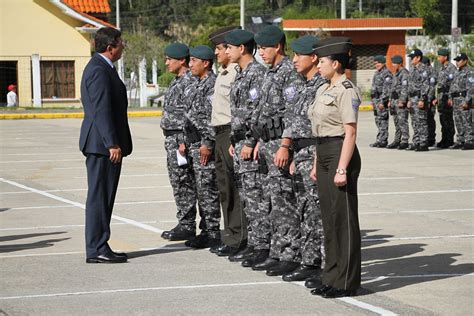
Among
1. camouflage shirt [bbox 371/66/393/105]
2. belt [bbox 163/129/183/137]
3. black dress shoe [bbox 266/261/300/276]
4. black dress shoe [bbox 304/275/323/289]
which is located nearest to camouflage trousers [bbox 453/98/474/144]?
camouflage shirt [bbox 371/66/393/105]

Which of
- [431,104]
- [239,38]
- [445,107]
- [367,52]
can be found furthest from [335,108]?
[367,52]

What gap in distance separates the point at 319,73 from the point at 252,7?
76427 mm

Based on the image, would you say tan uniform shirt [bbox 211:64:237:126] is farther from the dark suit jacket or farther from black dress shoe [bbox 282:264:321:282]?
black dress shoe [bbox 282:264:321:282]

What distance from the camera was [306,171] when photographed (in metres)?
8.50

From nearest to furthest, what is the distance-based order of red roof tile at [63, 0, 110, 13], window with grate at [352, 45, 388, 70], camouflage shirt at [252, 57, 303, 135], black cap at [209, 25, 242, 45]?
camouflage shirt at [252, 57, 303, 135] < black cap at [209, 25, 242, 45] < window with grate at [352, 45, 388, 70] < red roof tile at [63, 0, 110, 13]

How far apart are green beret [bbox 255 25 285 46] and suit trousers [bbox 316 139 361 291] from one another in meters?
1.42

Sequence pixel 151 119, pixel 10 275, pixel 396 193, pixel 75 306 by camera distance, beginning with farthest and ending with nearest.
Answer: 1. pixel 151 119
2. pixel 396 193
3. pixel 10 275
4. pixel 75 306

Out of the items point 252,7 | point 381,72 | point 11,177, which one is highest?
point 252,7

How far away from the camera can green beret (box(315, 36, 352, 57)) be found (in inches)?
316

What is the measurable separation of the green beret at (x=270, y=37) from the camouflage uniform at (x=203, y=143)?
1564 millimetres

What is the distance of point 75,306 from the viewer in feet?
26.1

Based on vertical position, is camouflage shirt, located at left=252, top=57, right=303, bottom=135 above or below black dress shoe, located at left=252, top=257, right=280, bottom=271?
above

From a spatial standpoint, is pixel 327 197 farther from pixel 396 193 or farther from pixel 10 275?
pixel 396 193

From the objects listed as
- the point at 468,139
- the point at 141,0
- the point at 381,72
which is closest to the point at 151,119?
the point at 381,72
